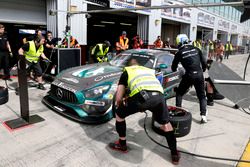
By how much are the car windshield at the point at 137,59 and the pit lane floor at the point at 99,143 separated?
1.25 m

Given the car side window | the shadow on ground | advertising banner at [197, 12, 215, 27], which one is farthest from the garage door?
advertising banner at [197, 12, 215, 27]

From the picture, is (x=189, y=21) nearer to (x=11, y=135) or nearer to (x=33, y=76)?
(x=33, y=76)

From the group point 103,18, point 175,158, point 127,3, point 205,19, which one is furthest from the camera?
point 205,19

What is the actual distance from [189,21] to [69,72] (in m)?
17.3

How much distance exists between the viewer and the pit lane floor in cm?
283

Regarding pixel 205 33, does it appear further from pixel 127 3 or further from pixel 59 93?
pixel 59 93

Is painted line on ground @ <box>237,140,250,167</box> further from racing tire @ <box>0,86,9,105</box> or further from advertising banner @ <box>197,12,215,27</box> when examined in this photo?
advertising banner @ <box>197,12,215,27</box>

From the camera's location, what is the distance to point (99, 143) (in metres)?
3.30

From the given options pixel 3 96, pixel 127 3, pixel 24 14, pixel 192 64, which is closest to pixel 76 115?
pixel 3 96

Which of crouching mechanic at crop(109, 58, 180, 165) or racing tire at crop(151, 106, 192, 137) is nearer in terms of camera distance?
crouching mechanic at crop(109, 58, 180, 165)

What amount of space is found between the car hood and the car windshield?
37 cm

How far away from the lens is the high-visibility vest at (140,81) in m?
2.66

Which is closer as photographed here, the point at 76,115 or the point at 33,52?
the point at 76,115

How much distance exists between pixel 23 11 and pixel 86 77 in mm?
6002
